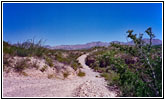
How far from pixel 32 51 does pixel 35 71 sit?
2741mm

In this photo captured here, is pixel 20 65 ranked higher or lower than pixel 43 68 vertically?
higher

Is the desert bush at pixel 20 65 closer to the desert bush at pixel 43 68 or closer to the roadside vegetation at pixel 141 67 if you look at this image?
the desert bush at pixel 43 68

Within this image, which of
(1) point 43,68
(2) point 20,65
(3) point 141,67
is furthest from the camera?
(1) point 43,68

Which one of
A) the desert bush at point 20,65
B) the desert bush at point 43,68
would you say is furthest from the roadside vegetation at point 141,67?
the desert bush at point 43,68

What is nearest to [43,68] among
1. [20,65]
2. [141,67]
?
[20,65]

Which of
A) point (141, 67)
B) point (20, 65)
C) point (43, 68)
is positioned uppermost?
point (141, 67)

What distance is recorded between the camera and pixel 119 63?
6090 mm

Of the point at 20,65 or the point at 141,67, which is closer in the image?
the point at 141,67

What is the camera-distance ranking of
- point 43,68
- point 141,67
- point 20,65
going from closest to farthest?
point 141,67, point 20,65, point 43,68

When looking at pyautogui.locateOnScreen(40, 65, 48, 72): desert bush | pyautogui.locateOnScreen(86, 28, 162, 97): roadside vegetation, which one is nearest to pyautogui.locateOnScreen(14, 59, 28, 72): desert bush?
pyautogui.locateOnScreen(40, 65, 48, 72): desert bush

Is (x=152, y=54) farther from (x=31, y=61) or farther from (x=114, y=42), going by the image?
(x=31, y=61)

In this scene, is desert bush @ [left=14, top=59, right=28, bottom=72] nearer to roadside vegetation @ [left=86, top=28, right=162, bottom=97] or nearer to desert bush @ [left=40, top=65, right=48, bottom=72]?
desert bush @ [left=40, top=65, right=48, bottom=72]

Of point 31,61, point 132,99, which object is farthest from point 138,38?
point 31,61

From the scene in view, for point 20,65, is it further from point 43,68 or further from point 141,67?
point 141,67
